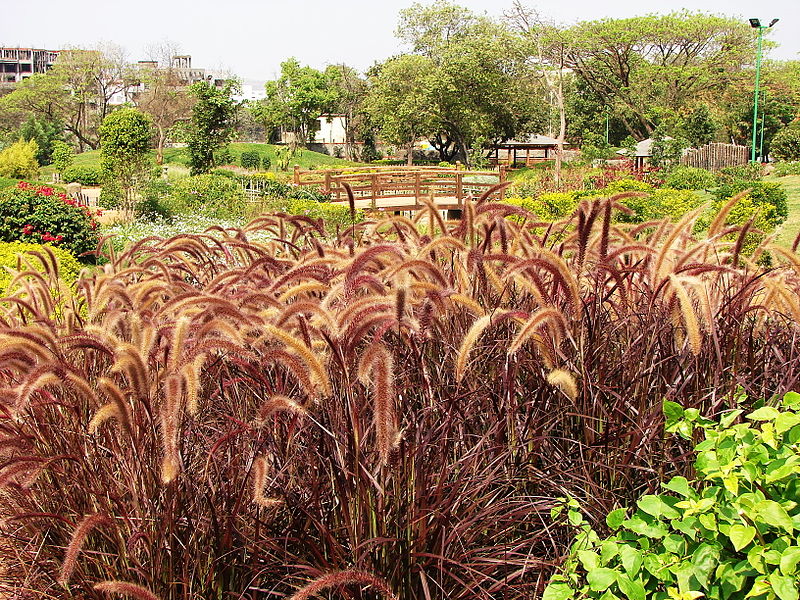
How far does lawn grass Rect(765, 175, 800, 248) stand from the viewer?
45.9 feet

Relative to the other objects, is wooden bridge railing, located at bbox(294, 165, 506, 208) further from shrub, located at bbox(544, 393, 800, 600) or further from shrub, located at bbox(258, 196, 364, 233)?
shrub, located at bbox(544, 393, 800, 600)

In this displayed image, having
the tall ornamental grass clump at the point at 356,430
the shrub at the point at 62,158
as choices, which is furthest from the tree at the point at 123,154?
the tall ornamental grass clump at the point at 356,430

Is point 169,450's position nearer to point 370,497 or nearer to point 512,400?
point 370,497

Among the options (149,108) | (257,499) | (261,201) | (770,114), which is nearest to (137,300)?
(257,499)

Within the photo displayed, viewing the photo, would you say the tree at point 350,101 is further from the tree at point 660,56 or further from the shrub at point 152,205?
the shrub at point 152,205

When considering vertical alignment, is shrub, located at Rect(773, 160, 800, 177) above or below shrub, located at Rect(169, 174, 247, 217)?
above

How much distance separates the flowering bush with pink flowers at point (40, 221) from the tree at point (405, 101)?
1392 inches

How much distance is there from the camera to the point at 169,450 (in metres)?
1.61

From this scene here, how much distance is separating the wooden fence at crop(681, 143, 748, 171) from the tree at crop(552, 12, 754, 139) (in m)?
9.66

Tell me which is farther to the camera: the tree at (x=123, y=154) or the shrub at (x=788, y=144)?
the shrub at (x=788, y=144)

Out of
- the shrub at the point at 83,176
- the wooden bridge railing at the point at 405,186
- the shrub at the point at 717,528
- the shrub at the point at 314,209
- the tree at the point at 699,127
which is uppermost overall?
the tree at the point at 699,127

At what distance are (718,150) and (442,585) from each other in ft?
121

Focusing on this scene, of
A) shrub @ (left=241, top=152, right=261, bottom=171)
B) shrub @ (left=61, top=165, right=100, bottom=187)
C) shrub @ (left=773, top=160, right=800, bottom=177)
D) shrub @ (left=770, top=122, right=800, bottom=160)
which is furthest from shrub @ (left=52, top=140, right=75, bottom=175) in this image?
shrub @ (left=770, top=122, right=800, bottom=160)

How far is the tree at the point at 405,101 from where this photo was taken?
4656cm
